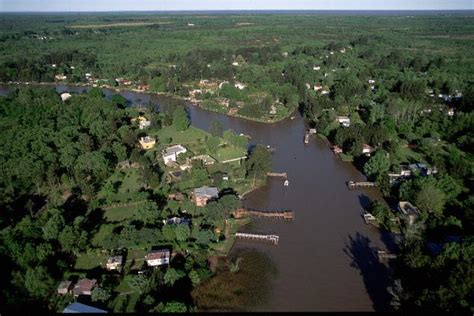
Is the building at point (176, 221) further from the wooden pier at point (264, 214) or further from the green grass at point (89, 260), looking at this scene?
the green grass at point (89, 260)

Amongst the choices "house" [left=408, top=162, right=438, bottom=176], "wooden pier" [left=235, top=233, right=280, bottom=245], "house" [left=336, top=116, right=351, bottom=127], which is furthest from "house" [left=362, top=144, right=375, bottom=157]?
"wooden pier" [left=235, top=233, right=280, bottom=245]

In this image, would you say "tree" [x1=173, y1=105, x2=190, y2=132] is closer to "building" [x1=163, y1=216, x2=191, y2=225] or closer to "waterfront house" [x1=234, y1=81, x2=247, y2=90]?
"building" [x1=163, y1=216, x2=191, y2=225]

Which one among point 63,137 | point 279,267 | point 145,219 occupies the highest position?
point 63,137

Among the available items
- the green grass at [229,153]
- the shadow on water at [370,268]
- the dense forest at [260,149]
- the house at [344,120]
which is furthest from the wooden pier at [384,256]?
the house at [344,120]

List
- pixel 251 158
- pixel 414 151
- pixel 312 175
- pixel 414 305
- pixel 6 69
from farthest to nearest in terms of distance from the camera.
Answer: pixel 6 69, pixel 414 151, pixel 312 175, pixel 251 158, pixel 414 305

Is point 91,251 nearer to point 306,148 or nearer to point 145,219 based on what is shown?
point 145,219

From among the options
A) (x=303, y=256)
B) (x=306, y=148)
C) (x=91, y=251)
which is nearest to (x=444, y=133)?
(x=306, y=148)

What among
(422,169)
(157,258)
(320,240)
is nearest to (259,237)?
(320,240)
